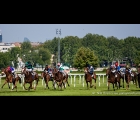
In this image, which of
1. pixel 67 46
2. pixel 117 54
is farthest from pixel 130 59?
pixel 67 46

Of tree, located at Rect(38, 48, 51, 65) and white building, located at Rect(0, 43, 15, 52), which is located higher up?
white building, located at Rect(0, 43, 15, 52)

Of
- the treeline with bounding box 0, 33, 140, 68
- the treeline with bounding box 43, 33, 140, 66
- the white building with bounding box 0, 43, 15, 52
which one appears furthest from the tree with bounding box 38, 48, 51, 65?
the white building with bounding box 0, 43, 15, 52

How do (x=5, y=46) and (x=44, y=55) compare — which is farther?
(x=44, y=55)

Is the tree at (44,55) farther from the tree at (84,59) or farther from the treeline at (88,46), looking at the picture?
the tree at (84,59)

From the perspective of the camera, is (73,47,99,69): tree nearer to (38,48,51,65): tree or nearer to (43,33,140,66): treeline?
(43,33,140,66): treeline

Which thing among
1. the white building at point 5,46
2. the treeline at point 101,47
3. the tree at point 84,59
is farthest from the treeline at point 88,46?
the white building at point 5,46

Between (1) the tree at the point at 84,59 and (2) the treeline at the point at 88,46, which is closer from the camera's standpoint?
(1) the tree at the point at 84,59

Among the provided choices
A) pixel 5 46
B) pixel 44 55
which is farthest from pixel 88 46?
pixel 5 46

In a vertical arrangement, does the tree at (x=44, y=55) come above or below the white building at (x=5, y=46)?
below

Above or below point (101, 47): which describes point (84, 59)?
below

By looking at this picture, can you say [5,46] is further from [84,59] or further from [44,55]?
[44,55]
